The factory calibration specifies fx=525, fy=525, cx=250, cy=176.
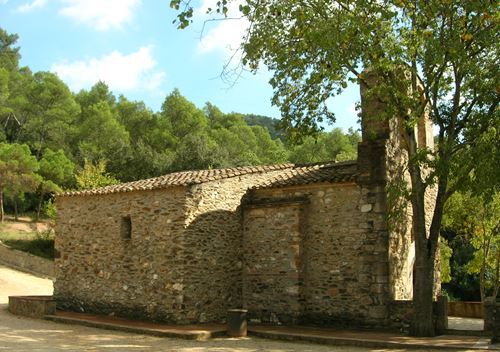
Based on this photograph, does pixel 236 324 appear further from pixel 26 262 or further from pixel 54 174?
pixel 54 174

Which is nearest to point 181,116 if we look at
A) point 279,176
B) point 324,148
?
point 324,148

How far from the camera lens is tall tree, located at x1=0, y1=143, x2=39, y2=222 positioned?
3189 centimetres

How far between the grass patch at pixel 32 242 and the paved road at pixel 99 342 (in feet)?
53.1

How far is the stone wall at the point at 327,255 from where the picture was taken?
12.9 meters

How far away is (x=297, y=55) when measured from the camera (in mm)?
11820

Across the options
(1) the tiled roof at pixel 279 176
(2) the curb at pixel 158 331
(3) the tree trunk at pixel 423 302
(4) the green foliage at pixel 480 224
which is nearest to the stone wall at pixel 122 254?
(1) the tiled roof at pixel 279 176

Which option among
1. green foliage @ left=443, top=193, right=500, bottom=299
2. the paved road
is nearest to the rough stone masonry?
the paved road

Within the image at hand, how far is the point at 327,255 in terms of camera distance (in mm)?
13664

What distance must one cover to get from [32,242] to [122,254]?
17754mm

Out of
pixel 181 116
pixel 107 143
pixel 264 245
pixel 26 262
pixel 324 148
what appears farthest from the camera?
pixel 181 116

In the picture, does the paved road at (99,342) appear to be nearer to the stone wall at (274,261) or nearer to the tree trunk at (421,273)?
the tree trunk at (421,273)

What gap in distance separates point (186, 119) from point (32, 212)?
14.7m

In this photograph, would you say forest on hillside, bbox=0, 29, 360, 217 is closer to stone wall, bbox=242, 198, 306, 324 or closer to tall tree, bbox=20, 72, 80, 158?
tall tree, bbox=20, 72, 80, 158

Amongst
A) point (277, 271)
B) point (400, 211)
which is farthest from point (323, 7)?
point (277, 271)
